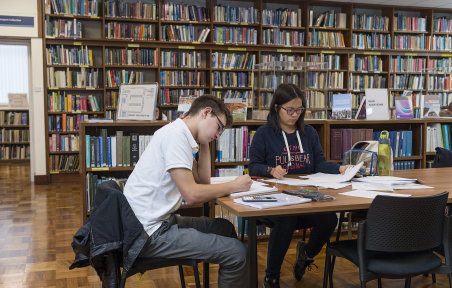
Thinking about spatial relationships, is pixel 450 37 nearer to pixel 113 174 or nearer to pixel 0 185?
pixel 113 174

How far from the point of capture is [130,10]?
278 inches

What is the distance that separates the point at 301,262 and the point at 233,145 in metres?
1.26

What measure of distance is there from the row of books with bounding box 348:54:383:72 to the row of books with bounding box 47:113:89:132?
4.60 meters

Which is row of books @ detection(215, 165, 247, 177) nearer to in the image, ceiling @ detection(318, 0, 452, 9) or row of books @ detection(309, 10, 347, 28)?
row of books @ detection(309, 10, 347, 28)

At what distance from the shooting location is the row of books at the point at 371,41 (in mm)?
8188

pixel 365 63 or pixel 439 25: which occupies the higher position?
pixel 439 25

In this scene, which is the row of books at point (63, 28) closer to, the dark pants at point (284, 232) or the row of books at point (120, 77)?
the row of books at point (120, 77)

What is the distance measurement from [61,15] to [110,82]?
1.17 metres

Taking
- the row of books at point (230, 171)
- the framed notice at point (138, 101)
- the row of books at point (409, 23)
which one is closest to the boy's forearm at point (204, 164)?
the framed notice at point (138, 101)

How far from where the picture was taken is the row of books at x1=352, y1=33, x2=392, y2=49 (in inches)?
322

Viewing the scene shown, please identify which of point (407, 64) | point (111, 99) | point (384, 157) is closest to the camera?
point (384, 157)

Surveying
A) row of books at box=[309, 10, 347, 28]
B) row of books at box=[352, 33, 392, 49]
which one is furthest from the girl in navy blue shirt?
row of books at box=[352, 33, 392, 49]

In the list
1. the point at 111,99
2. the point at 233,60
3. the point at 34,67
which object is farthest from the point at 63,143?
the point at 233,60

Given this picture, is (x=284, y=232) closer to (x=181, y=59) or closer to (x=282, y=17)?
(x=181, y=59)
